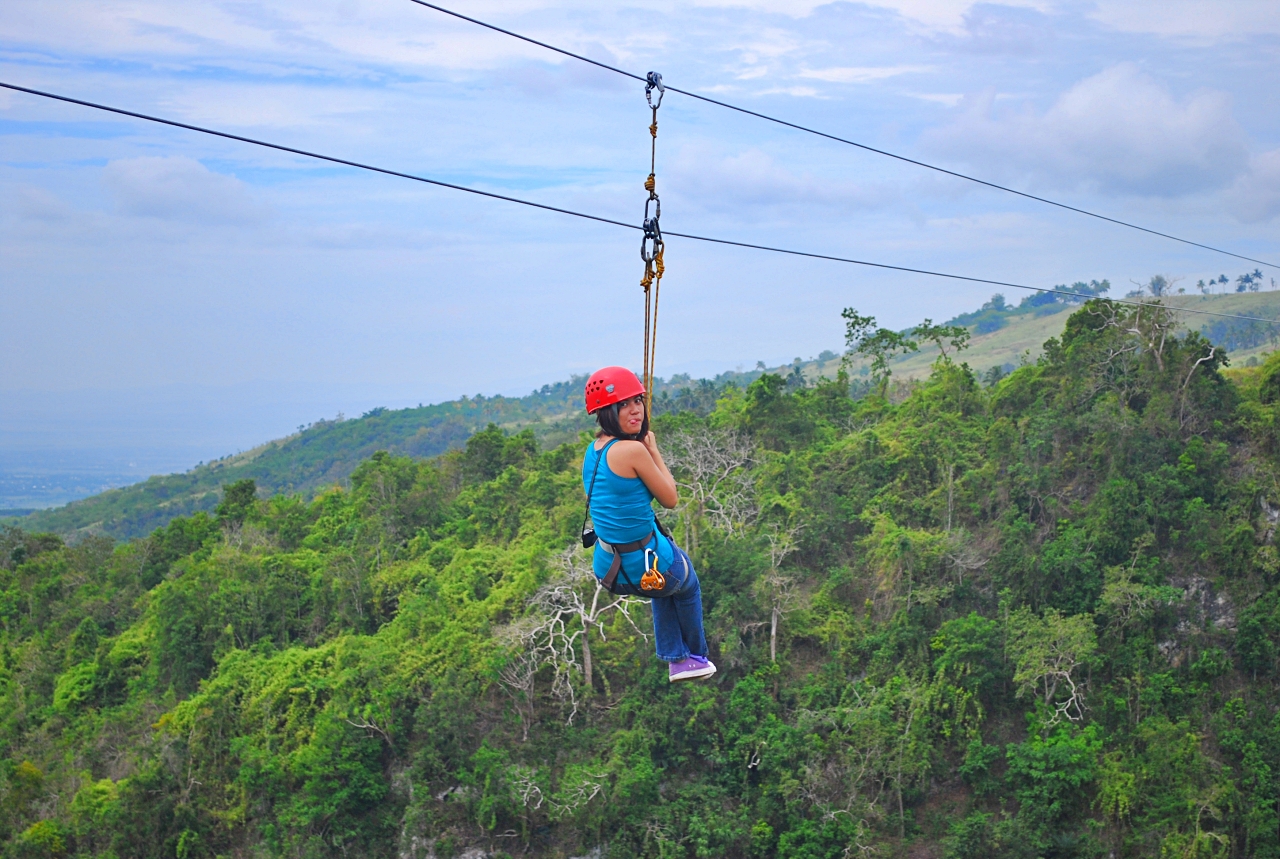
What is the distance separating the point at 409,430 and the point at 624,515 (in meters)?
52.4

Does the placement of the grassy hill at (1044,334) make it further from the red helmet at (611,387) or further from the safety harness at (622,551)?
the red helmet at (611,387)

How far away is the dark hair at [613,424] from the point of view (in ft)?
17.7

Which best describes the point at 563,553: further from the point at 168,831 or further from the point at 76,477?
the point at 76,477

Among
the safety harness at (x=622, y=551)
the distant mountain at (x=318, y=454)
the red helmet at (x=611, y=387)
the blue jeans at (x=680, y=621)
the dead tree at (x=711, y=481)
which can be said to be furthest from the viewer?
the distant mountain at (x=318, y=454)

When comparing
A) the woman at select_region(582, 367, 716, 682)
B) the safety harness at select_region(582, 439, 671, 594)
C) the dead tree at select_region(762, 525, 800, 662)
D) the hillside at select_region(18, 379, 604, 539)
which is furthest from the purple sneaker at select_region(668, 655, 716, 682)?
the hillside at select_region(18, 379, 604, 539)

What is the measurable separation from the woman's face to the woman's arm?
8 cm

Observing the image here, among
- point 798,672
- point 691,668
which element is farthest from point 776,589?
point 691,668

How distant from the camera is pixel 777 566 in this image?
1955 centimetres

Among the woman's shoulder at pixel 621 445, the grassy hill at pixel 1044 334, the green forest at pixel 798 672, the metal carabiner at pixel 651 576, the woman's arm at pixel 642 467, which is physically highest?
the grassy hill at pixel 1044 334

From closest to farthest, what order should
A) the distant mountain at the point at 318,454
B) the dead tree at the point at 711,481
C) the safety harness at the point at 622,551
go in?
the safety harness at the point at 622,551 < the dead tree at the point at 711,481 < the distant mountain at the point at 318,454

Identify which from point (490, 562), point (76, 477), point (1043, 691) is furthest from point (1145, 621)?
point (76, 477)

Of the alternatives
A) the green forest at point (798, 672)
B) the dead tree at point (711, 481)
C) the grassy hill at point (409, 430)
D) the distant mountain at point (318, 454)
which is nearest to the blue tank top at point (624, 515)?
the green forest at point (798, 672)

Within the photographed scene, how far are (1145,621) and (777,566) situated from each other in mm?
5982

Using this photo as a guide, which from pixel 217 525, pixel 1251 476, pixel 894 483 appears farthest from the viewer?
pixel 217 525
